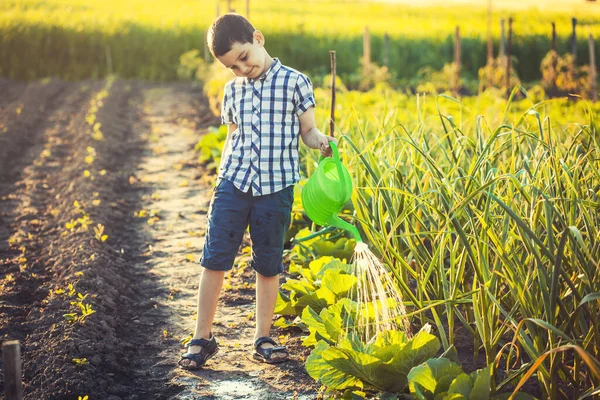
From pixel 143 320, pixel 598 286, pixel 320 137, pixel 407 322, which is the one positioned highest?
pixel 320 137

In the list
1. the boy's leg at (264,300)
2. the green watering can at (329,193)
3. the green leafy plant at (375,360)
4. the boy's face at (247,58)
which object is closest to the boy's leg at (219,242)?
the boy's leg at (264,300)

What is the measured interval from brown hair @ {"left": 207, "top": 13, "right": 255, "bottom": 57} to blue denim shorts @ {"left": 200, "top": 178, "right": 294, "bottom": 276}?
52cm

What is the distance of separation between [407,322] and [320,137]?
752 mm

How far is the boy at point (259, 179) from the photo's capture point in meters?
2.89

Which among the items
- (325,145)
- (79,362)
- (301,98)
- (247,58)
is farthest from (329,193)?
(79,362)

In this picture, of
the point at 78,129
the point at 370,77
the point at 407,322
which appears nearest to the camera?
the point at 407,322

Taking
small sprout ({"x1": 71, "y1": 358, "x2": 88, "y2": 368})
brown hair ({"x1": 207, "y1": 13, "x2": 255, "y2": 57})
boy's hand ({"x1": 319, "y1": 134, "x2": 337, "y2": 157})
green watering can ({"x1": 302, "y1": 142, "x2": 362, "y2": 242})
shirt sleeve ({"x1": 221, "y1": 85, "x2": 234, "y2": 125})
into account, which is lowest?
small sprout ({"x1": 71, "y1": 358, "x2": 88, "y2": 368})

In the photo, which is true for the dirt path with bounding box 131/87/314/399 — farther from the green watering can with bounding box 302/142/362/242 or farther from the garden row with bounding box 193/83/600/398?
the green watering can with bounding box 302/142/362/242

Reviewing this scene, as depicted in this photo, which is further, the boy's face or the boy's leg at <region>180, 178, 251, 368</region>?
the boy's leg at <region>180, 178, 251, 368</region>

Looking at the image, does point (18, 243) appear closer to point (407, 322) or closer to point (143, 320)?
point (143, 320)

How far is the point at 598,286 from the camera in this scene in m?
2.30

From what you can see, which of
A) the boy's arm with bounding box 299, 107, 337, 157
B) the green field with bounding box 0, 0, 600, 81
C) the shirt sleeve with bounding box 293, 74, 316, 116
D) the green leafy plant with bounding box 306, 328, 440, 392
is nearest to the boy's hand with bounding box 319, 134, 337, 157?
the boy's arm with bounding box 299, 107, 337, 157

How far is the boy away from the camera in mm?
2895

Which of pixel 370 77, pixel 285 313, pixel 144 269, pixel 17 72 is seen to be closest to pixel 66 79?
pixel 17 72
